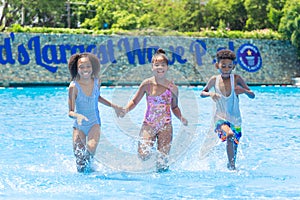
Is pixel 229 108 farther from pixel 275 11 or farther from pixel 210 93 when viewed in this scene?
pixel 275 11

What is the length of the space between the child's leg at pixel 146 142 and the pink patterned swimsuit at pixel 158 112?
0.19 ft

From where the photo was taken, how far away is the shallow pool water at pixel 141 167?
5645 mm

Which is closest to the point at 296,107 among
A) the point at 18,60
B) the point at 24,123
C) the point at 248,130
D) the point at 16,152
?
the point at 248,130

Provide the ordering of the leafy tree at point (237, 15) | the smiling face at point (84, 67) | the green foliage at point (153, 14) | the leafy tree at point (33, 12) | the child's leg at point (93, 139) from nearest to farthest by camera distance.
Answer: the child's leg at point (93, 139) < the smiling face at point (84, 67) < the leafy tree at point (33, 12) < the green foliage at point (153, 14) < the leafy tree at point (237, 15)

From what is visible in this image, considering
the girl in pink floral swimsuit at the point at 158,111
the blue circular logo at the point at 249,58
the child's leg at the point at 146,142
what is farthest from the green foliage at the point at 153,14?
the child's leg at the point at 146,142

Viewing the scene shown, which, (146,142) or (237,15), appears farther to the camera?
(237,15)

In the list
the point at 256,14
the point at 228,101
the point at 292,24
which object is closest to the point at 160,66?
the point at 228,101

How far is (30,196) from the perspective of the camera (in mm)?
5465

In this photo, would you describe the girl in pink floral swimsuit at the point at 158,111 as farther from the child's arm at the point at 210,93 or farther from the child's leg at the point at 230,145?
the child's leg at the point at 230,145

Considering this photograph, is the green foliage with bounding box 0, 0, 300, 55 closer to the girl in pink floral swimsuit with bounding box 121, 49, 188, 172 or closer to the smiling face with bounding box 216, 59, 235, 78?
the smiling face with bounding box 216, 59, 235, 78

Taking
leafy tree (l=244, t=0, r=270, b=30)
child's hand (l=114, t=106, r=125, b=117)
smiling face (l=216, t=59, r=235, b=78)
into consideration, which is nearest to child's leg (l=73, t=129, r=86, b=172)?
child's hand (l=114, t=106, r=125, b=117)

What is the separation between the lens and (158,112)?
20.4ft

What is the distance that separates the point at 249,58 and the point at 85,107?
20.1 metres

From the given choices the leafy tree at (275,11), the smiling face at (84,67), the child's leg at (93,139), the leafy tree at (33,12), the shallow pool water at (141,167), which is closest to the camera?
the shallow pool water at (141,167)
